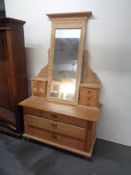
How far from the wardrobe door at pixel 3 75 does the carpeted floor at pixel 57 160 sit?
560 millimetres

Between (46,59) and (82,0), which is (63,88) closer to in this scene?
(46,59)

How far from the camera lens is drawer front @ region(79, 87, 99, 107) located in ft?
6.18

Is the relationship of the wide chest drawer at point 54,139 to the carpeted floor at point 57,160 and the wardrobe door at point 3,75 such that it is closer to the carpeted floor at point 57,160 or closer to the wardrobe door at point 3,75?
Answer: the carpeted floor at point 57,160

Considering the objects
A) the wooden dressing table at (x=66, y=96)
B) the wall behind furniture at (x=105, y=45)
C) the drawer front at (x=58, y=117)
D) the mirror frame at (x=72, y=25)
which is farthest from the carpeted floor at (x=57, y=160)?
the mirror frame at (x=72, y=25)

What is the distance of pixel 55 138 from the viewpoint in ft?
6.40

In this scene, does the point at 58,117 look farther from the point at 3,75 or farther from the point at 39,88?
the point at 3,75

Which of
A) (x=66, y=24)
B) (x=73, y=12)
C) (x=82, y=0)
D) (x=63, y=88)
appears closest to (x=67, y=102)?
(x=63, y=88)

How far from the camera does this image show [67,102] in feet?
6.59

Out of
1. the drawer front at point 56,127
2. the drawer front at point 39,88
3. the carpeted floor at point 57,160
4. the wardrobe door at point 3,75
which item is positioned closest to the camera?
the carpeted floor at point 57,160

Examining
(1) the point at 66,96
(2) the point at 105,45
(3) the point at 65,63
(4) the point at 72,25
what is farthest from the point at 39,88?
(2) the point at 105,45

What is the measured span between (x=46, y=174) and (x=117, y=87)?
1.29m

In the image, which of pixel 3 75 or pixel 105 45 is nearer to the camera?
pixel 105 45

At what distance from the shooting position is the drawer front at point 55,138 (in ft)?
6.05

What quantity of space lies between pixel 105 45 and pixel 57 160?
1.49 meters
